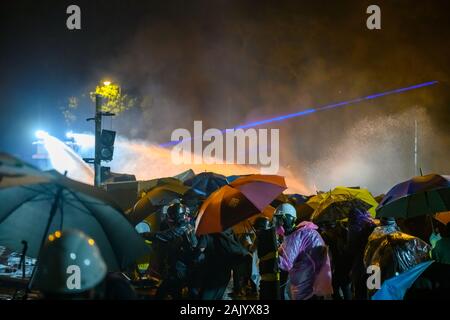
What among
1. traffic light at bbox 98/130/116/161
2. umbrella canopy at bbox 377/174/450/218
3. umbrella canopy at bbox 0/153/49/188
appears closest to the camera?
umbrella canopy at bbox 0/153/49/188

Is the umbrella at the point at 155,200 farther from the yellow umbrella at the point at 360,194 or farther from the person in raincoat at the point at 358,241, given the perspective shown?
the person in raincoat at the point at 358,241

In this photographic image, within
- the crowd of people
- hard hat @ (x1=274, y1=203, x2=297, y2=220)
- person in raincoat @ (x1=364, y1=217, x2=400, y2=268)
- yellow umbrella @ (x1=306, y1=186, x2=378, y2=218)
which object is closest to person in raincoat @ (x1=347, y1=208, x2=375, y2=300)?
the crowd of people

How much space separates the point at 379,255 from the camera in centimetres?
636

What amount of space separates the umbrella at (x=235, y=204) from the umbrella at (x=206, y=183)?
574 centimetres

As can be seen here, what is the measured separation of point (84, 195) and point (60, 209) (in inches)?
14.8

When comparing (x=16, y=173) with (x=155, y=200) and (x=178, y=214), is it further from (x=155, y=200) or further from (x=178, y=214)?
(x=155, y=200)

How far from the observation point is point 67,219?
4.45 metres

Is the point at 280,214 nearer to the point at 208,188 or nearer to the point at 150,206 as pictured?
the point at 150,206

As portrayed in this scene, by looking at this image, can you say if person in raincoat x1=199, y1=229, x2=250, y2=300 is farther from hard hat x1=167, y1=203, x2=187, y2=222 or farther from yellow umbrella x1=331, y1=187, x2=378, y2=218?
yellow umbrella x1=331, y1=187, x2=378, y2=218

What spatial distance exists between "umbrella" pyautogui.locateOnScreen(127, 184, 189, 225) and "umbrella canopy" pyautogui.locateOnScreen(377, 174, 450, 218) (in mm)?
5052

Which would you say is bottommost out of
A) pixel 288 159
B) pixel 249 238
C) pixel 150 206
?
pixel 249 238

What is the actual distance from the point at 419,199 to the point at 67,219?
4931 millimetres

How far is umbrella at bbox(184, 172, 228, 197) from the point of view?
43.9 feet
